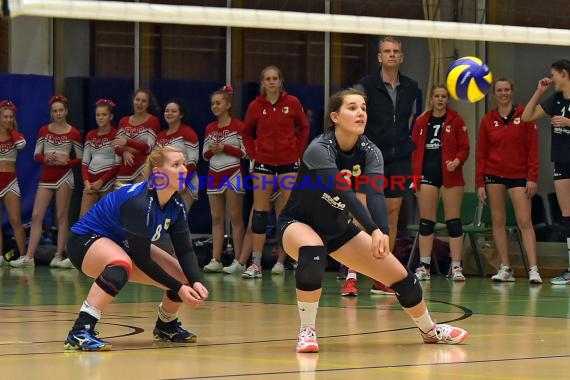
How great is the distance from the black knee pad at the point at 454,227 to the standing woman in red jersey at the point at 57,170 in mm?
5215

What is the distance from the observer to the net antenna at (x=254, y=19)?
283 inches

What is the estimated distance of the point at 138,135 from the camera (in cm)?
1545

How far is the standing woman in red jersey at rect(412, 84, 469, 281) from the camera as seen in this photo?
553 inches

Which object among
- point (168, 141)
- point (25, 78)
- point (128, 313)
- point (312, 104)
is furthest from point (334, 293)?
point (25, 78)

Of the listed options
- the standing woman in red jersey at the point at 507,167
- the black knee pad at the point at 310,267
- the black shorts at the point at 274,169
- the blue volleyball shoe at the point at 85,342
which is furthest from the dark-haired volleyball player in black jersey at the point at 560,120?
the blue volleyball shoe at the point at 85,342

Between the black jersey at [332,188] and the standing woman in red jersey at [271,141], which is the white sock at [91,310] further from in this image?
the standing woman in red jersey at [271,141]

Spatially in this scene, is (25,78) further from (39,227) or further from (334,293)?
(334,293)

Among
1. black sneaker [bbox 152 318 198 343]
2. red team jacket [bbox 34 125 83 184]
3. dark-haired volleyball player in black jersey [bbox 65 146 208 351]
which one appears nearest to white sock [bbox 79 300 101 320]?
dark-haired volleyball player in black jersey [bbox 65 146 208 351]

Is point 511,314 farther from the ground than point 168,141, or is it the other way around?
point 168,141

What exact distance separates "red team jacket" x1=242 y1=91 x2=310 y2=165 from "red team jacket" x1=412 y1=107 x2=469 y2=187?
1.39m

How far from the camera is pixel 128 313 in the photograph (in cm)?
973

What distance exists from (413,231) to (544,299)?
426 centimetres

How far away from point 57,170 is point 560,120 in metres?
6.82

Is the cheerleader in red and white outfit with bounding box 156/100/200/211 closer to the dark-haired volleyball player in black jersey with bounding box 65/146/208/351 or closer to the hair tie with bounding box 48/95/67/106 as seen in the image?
the hair tie with bounding box 48/95/67/106
